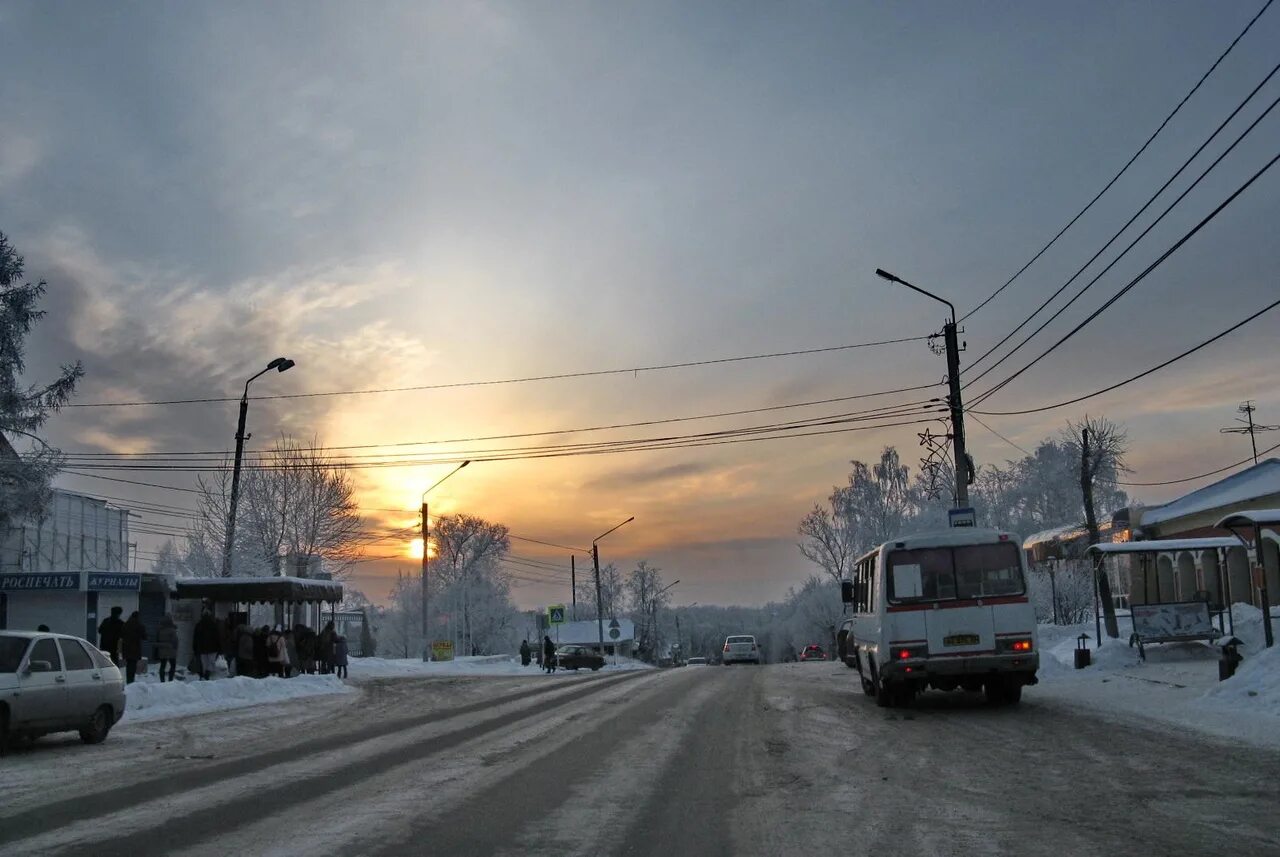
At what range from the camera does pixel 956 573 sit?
15820mm

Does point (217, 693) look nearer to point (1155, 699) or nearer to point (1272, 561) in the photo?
point (1155, 699)

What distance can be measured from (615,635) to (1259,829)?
288 ft

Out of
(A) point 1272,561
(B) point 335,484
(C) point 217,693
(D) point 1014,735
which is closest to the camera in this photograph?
(D) point 1014,735

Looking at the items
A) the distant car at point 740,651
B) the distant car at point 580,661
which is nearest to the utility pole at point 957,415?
the distant car at point 580,661

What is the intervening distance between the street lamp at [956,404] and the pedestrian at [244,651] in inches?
769

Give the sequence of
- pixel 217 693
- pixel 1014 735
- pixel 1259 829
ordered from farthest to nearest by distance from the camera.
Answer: pixel 217 693 → pixel 1014 735 → pixel 1259 829

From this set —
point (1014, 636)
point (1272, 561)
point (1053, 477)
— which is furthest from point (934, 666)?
point (1053, 477)

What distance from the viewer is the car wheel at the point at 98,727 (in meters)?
14.8

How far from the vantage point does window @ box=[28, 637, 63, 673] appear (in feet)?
46.4

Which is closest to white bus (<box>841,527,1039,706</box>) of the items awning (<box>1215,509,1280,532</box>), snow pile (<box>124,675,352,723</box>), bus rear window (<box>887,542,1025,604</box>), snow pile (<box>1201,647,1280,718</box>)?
bus rear window (<box>887,542,1025,604</box>)

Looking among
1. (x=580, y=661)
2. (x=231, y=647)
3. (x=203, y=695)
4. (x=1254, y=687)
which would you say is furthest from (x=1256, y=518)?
(x=580, y=661)

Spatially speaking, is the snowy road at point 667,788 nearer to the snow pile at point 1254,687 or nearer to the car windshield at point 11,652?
the car windshield at point 11,652

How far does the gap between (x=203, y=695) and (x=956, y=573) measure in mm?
15997

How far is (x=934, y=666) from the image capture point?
1550cm
